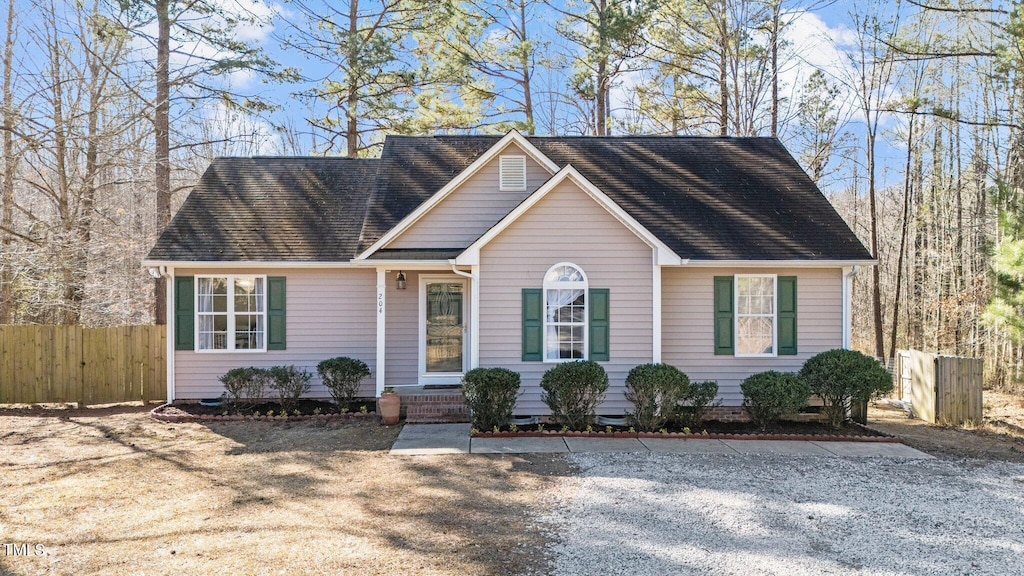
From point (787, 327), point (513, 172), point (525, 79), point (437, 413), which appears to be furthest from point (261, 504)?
point (525, 79)

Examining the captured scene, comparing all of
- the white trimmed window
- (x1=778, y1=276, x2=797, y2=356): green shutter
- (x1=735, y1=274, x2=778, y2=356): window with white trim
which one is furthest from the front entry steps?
(x1=778, y1=276, x2=797, y2=356): green shutter

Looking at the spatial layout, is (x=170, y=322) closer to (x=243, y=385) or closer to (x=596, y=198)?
(x=243, y=385)

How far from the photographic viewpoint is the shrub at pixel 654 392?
8.75m

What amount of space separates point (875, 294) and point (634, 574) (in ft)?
51.6

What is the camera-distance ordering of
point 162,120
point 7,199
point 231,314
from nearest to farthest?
1. point 231,314
2. point 7,199
3. point 162,120

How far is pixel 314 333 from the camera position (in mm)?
11008

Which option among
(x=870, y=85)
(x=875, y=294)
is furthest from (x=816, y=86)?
(x=875, y=294)

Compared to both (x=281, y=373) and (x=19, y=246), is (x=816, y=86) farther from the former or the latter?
(x=19, y=246)

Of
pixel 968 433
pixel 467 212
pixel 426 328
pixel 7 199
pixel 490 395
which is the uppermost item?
pixel 7 199

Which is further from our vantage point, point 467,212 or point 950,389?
point 467,212

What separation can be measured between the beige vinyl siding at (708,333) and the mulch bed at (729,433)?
1152mm

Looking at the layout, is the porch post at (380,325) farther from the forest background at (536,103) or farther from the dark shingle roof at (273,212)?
the forest background at (536,103)

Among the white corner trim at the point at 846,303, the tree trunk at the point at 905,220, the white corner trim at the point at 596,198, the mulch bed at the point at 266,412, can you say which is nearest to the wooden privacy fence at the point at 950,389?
the white corner trim at the point at 846,303

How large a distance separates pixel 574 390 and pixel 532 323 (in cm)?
134
